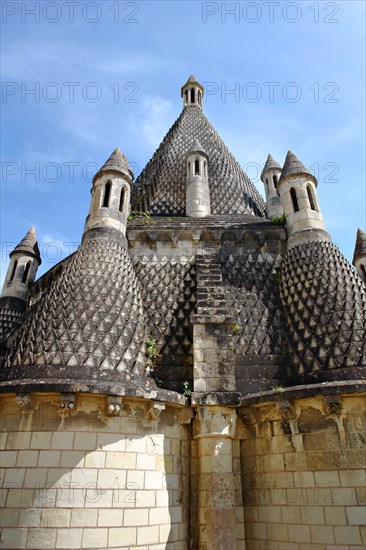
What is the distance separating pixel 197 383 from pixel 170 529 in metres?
2.67

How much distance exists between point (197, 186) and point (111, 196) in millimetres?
3957

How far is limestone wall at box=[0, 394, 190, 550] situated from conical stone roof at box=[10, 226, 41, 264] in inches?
350

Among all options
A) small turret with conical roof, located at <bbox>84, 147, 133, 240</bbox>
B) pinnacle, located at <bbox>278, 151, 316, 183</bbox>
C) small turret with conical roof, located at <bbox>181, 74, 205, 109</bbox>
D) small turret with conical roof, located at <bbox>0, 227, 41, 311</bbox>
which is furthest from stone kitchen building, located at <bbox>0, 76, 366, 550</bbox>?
small turret with conical roof, located at <bbox>181, 74, 205, 109</bbox>

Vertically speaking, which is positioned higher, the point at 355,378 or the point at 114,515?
the point at 355,378

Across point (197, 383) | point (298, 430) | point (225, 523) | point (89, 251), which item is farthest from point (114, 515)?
point (89, 251)

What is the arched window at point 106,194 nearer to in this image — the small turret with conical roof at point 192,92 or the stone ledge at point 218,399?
the stone ledge at point 218,399

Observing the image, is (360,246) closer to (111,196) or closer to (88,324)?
(111,196)

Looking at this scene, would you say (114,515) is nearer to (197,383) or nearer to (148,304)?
(197,383)

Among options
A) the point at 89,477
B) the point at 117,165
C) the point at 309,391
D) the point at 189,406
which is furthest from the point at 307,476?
the point at 117,165

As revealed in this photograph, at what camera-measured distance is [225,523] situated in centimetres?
669

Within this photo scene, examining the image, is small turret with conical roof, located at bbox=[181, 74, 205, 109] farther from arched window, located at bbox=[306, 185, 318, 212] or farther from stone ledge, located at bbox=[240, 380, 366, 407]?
stone ledge, located at bbox=[240, 380, 366, 407]

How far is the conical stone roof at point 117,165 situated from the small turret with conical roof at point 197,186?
2.59 metres

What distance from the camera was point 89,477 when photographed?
628 cm

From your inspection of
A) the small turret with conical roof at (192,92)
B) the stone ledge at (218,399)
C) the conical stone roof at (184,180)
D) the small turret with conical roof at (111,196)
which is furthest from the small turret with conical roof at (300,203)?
the small turret with conical roof at (192,92)
